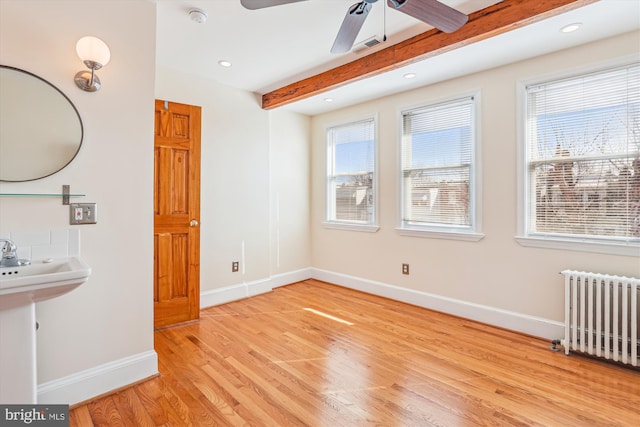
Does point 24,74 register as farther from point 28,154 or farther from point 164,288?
point 164,288

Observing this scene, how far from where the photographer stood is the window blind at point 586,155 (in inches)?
100.0

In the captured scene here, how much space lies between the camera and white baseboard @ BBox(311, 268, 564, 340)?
9.50 ft

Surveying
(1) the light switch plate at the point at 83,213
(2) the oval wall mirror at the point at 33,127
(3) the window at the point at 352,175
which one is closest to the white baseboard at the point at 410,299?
(3) the window at the point at 352,175

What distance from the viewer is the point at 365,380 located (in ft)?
7.39

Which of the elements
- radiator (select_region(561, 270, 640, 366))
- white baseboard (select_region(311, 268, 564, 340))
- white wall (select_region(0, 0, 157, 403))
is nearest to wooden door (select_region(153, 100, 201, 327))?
white wall (select_region(0, 0, 157, 403))

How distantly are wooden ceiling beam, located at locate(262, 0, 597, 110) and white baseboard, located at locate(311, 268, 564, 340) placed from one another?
244 centimetres

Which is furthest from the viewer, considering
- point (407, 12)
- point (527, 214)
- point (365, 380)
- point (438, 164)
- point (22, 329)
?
point (438, 164)

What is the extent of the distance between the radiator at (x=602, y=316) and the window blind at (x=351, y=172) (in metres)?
2.25

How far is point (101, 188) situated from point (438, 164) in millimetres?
3194

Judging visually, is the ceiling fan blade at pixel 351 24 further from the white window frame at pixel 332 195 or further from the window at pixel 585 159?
the white window frame at pixel 332 195

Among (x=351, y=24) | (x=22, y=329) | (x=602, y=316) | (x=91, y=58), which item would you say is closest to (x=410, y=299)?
(x=602, y=316)

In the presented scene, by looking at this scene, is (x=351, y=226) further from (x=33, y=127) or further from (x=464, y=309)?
(x=33, y=127)

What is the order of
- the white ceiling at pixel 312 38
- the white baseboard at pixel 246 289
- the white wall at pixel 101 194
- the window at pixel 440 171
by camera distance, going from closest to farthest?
the white wall at pixel 101 194, the white ceiling at pixel 312 38, the window at pixel 440 171, the white baseboard at pixel 246 289

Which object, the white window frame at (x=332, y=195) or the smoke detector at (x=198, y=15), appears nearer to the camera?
the smoke detector at (x=198, y=15)
